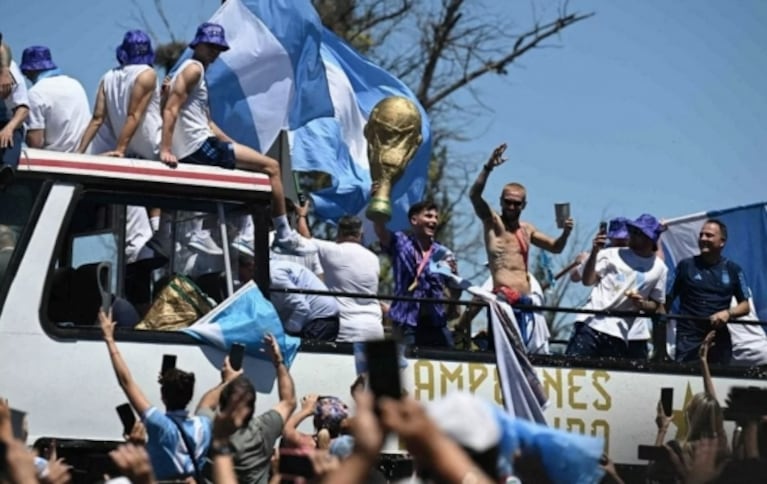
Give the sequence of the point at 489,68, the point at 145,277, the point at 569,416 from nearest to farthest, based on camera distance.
A: the point at 145,277 < the point at 569,416 < the point at 489,68

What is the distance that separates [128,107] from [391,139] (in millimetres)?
3608

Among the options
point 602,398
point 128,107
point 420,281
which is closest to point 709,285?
point 602,398

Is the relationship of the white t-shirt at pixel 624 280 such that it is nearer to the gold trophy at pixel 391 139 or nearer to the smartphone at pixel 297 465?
the gold trophy at pixel 391 139

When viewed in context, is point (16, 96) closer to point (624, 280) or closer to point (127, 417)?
point (127, 417)

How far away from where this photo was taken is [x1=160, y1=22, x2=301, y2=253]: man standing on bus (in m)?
11.5

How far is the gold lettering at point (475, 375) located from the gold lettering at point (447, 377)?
0.40 ft

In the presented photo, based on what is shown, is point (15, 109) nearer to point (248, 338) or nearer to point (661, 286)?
point (248, 338)

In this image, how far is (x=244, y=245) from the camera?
11227 millimetres

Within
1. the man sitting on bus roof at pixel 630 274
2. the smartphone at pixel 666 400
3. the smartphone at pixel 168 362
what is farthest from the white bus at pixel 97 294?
the man sitting on bus roof at pixel 630 274

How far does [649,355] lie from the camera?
1278cm

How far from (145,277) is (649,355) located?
3518 millimetres

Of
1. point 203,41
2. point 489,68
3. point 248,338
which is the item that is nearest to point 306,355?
point 248,338

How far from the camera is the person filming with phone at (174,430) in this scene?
29.7ft

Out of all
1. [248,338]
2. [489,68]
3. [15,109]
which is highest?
[489,68]
